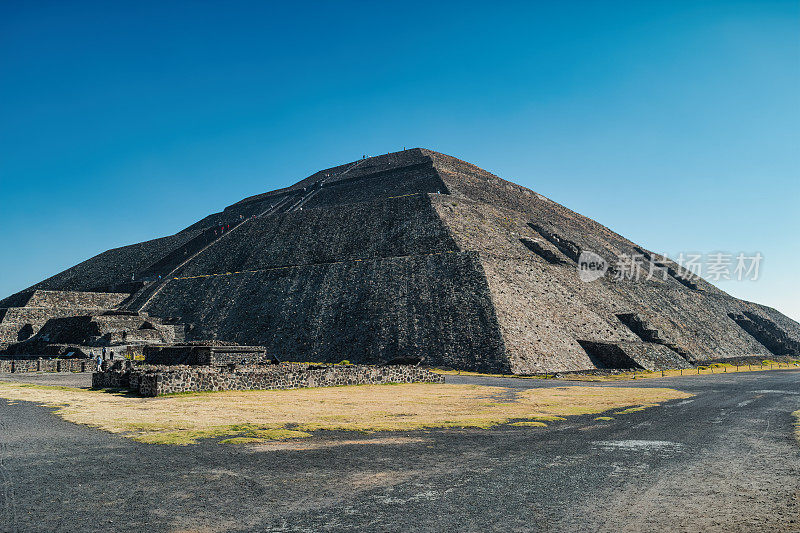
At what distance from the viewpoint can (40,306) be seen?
52594mm

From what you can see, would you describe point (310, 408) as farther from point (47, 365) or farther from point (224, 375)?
point (47, 365)

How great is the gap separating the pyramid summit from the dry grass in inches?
445

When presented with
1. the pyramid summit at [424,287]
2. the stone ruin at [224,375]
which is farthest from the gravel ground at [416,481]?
the pyramid summit at [424,287]

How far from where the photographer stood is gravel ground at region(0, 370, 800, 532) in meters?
6.82

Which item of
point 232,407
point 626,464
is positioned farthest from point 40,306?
point 626,464

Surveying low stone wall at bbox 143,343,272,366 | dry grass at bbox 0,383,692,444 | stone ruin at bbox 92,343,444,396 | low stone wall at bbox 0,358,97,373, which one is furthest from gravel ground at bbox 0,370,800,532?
low stone wall at bbox 0,358,97,373

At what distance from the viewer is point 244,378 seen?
23.6 metres

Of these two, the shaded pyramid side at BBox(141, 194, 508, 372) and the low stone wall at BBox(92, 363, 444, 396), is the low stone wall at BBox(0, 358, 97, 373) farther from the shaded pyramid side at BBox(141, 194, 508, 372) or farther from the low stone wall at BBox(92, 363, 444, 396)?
the low stone wall at BBox(92, 363, 444, 396)

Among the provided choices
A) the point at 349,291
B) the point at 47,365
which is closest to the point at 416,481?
the point at 47,365

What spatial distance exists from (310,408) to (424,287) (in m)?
24.0

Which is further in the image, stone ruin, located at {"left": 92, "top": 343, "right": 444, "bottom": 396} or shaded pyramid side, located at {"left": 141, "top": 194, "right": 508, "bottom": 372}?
shaded pyramid side, located at {"left": 141, "top": 194, "right": 508, "bottom": 372}

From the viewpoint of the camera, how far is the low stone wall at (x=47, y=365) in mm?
32750

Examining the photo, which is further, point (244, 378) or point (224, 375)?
point (244, 378)

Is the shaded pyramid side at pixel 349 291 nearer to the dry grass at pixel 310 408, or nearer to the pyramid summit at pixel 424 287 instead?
the pyramid summit at pixel 424 287
